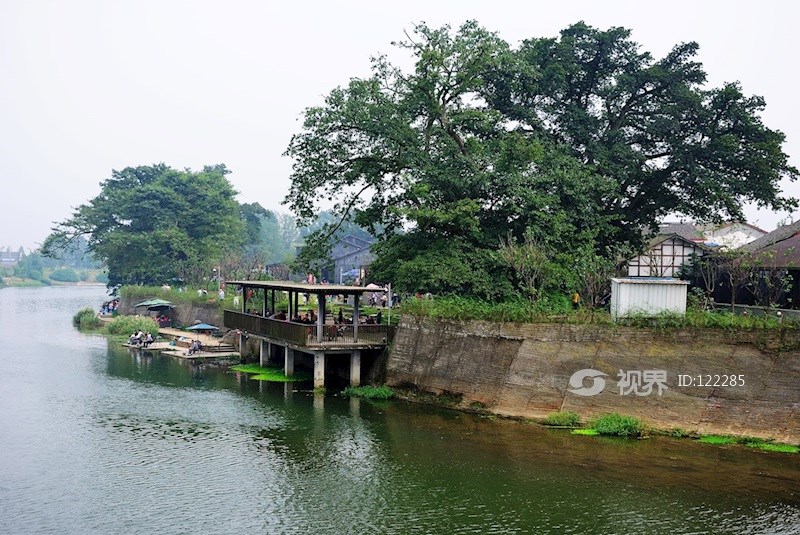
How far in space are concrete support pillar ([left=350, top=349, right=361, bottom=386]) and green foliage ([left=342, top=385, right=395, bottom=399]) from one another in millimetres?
692

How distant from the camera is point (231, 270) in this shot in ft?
236

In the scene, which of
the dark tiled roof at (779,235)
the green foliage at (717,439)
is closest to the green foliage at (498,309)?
the green foliage at (717,439)

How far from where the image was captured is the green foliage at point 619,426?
26.9m

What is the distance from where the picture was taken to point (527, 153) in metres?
36.8

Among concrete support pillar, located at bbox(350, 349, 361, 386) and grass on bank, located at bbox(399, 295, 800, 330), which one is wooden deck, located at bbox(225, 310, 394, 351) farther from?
grass on bank, located at bbox(399, 295, 800, 330)

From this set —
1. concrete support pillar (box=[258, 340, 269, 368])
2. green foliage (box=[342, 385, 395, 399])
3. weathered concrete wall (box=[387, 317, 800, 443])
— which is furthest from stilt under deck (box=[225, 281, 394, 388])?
concrete support pillar (box=[258, 340, 269, 368])

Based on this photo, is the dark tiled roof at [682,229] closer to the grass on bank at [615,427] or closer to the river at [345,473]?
the grass on bank at [615,427]

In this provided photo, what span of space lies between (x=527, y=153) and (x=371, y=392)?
42.4 feet

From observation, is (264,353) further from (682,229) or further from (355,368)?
(682,229)

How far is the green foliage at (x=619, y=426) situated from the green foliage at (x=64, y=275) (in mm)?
166807

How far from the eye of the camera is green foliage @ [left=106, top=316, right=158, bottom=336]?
194 ft

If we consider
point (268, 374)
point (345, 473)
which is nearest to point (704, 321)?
point (345, 473)

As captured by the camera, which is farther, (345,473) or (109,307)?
(109,307)

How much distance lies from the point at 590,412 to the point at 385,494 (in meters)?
9.90
